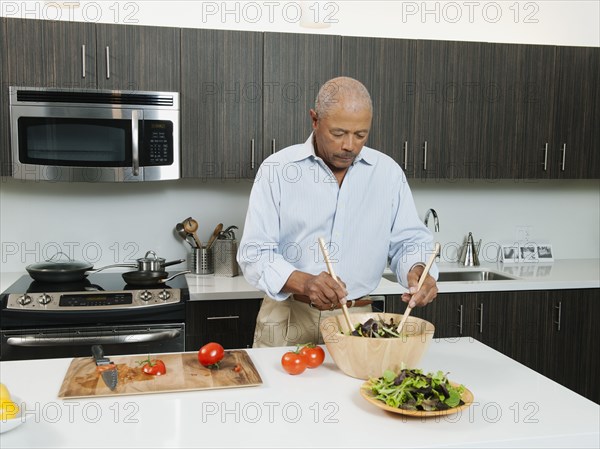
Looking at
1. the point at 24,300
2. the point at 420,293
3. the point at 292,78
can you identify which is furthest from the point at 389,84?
the point at 24,300

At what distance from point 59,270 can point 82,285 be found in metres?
0.13

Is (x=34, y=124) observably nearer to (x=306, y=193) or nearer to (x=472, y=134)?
(x=306, y=193)

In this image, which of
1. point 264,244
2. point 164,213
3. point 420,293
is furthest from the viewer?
point 164,213

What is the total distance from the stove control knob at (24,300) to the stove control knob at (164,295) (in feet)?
1.89

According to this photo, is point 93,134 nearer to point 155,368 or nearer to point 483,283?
point 155,368

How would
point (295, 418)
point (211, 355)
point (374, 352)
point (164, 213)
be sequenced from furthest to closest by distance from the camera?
point (164, 213) < point (211, 355) < point (374, 352) < point (295, 418)

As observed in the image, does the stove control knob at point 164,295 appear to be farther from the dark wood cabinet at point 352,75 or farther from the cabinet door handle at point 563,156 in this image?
the cabinet door handle at point 563,156

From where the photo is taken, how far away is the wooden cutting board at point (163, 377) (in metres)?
1.74

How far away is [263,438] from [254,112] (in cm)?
229

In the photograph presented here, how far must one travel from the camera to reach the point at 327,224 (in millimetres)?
2498

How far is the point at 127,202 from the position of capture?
3.79 metres

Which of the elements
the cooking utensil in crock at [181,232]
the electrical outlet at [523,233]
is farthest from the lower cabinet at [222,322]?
the electrical outlet at [523,233]

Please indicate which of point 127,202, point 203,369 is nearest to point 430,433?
point 203,369

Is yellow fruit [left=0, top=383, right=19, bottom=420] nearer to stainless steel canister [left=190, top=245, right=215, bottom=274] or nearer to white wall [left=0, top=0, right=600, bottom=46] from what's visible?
stainless steel canister [left=190, top=245, right=215, bottom=274]
